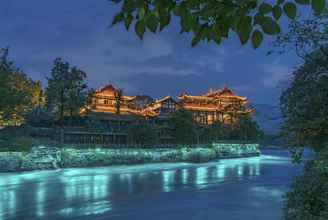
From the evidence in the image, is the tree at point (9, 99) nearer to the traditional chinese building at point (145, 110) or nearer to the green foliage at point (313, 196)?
the traditional chinese building at point (145, 110)

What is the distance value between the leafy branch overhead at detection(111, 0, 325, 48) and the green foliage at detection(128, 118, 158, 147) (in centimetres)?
4771

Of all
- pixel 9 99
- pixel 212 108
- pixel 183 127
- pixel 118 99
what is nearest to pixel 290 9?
pixel 9 99

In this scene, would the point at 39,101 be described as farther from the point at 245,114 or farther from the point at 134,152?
the point at 245,114

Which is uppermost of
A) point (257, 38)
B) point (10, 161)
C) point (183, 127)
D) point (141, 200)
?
point (183, 127)

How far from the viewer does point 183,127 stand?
2172 inches

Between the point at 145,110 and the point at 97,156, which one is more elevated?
the point at 145,110

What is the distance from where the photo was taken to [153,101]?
67500mm

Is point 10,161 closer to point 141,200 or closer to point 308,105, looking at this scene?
point 141,200

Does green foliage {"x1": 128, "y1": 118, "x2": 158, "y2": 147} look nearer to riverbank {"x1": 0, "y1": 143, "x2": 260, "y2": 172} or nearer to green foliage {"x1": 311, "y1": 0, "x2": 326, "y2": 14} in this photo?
riverbank {"x1": 0, "y1": 143, "x2": 260, "y2": 172}

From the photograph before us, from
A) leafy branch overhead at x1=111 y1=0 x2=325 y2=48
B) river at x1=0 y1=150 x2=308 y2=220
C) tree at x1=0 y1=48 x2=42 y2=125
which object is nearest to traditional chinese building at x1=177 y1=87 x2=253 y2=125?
tree at x1=0 y1=48 x2=42 y2=125

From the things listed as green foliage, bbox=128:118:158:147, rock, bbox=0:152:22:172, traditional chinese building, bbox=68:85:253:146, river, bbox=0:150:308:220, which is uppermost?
traditional chinese building, bbox=68:85:253:146

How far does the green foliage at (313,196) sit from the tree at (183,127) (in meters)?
47.3

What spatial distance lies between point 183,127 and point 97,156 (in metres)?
15.4

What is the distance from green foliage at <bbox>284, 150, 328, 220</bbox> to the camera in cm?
595
